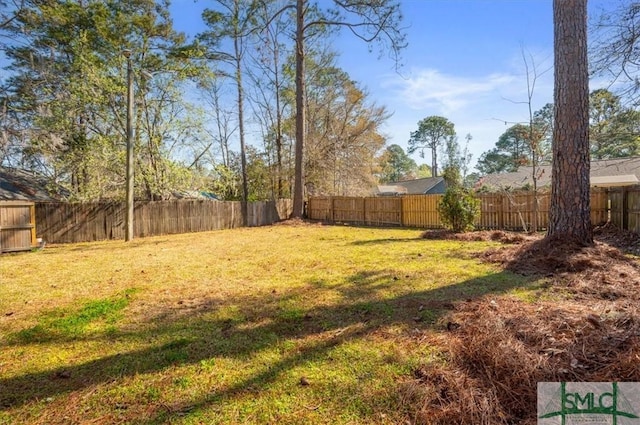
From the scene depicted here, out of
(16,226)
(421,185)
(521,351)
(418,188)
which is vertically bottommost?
(521,351)

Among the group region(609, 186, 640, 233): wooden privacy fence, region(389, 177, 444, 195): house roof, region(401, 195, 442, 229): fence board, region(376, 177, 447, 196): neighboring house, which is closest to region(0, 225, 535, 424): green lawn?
region(609, 186, 640, 233): wooden privacy fence

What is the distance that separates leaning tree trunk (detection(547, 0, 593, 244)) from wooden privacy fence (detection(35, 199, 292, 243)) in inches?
489

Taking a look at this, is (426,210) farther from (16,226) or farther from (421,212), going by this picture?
(16,226)

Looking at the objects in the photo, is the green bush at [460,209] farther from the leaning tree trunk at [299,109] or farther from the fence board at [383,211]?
the leaning tree trunk at [299,109]

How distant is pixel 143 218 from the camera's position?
1224 cm

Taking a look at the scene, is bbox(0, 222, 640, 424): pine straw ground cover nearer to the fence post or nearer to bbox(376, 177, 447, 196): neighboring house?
the fence post

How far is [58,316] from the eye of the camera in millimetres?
3375

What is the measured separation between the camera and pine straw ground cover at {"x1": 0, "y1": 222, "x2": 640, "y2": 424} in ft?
5.89

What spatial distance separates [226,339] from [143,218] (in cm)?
1120

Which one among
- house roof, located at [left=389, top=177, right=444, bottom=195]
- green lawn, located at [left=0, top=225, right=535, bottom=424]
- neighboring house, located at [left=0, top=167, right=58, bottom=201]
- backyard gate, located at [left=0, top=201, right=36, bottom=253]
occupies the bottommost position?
green lawn, located at [left=0, top=225, right=535, bottom=424]

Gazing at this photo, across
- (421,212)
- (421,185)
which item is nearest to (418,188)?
(421,185)

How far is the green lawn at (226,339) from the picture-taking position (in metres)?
1.83

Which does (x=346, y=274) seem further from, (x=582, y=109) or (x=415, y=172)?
(x=415, y=172)

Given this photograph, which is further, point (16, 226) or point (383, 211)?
point (383, 211)
